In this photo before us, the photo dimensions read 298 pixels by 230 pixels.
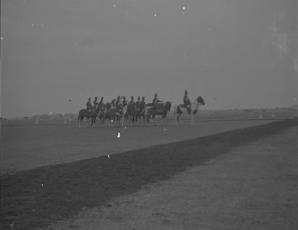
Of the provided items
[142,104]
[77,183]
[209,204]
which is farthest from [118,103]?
[209,204]

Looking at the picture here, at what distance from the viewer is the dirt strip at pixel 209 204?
6.77m

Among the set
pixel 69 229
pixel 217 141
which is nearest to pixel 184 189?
pixel 69 229

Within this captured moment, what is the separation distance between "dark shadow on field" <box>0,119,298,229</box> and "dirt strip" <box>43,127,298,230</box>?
0.42 m

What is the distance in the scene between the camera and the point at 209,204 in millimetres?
8109

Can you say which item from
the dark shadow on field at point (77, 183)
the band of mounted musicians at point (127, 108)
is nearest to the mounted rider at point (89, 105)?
the band of mounted musicians at point (127, 108)

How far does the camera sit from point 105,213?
7500mm

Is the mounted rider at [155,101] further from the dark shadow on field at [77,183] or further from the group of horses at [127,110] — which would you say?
the dark shadow on field at [77,183]

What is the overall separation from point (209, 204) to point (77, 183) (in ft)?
11.1

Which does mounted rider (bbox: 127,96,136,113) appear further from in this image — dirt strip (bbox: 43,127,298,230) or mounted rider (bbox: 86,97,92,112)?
dirt strip (bbox: 43,127,298,230)

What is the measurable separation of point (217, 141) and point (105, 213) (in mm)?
15075

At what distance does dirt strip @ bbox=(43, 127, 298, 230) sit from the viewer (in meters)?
6.77

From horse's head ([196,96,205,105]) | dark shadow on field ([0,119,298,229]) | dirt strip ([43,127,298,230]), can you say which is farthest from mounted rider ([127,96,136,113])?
dirt strip ([43,127,298,230])

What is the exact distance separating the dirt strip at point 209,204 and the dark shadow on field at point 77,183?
1.39 feet

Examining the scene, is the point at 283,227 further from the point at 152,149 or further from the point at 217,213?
the point at 152,149
